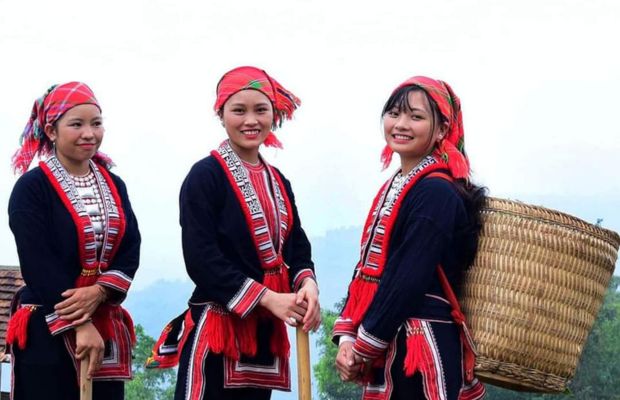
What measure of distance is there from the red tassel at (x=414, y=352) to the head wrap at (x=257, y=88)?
116 centimetres

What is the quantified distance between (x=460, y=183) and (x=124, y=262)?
1.58 m

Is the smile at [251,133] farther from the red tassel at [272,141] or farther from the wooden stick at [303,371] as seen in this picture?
the wooden stick at [303,371]

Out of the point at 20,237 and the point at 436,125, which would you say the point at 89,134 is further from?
the point at 436,125

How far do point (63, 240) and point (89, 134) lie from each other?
470mm

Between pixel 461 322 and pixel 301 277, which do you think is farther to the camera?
pixel 301 277

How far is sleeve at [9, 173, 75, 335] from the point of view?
469 centimetres

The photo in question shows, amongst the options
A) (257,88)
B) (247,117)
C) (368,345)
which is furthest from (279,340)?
(257,88)

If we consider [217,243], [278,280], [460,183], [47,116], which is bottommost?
[278,280]

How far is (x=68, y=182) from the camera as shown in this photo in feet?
15.9

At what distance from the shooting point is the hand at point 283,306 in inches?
175

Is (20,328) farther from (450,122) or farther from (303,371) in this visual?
(450,122)

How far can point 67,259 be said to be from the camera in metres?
4.77

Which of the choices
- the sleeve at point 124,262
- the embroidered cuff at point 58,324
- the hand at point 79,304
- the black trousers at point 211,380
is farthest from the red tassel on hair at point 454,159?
the embroidered cuff at point 58,324

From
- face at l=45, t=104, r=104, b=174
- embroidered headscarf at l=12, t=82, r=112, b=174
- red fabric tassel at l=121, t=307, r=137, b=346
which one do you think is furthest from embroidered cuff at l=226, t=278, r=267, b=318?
embroidered headscarf at l=12, t=82, r=112, b=174
